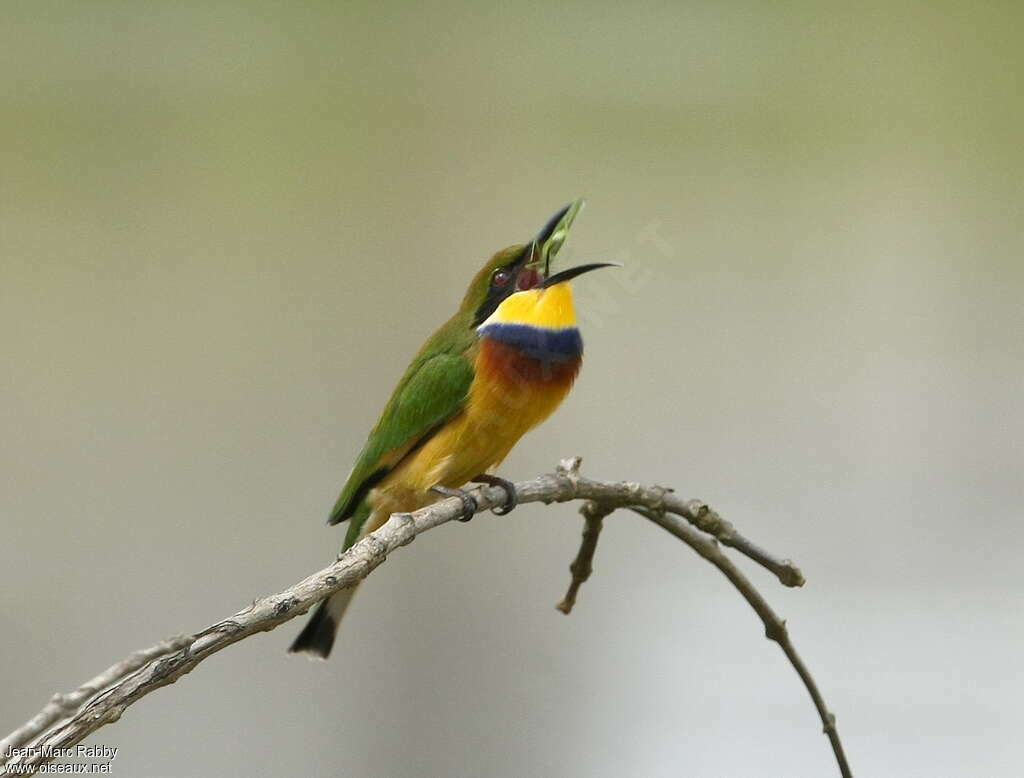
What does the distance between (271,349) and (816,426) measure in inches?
47.2

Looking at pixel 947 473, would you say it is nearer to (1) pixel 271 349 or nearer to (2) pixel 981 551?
(2) pixel 981 551

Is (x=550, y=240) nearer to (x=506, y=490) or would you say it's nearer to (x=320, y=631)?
(x=506, y=490)

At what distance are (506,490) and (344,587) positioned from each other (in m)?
0.44

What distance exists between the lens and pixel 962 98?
267 cm

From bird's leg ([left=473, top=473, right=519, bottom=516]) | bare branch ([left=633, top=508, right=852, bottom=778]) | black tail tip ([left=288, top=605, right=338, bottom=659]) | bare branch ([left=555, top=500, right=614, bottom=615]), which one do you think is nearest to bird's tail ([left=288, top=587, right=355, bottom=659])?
black tail tip ([left=288, top=605, right=338, bottom=659])

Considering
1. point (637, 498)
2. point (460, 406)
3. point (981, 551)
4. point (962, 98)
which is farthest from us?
point (962, 98)

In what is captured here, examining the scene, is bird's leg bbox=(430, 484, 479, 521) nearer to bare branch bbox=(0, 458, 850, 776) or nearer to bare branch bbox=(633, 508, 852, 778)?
bare branch bbox=(0, 458, 850, 776)

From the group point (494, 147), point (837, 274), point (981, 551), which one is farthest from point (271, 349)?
point (981, 551)

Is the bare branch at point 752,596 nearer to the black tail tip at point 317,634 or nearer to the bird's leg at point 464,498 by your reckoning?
the bird's leg at point 464,498

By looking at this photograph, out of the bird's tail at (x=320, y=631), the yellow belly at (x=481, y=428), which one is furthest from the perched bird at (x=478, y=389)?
the bird's tail at (x=320, y=631)

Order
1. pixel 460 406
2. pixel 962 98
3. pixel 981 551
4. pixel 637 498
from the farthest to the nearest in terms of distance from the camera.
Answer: pixel 962 98
pixel 981 551
pixel 460 406
pixel 637 498

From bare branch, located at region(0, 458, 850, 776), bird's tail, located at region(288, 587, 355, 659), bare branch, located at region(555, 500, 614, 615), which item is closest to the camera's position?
bare branch, located at region(0, 458, 850, 776)

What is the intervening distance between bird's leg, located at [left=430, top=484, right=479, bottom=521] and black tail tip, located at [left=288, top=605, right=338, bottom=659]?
0.23 meters

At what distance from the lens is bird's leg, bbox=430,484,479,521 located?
1.14 metres
